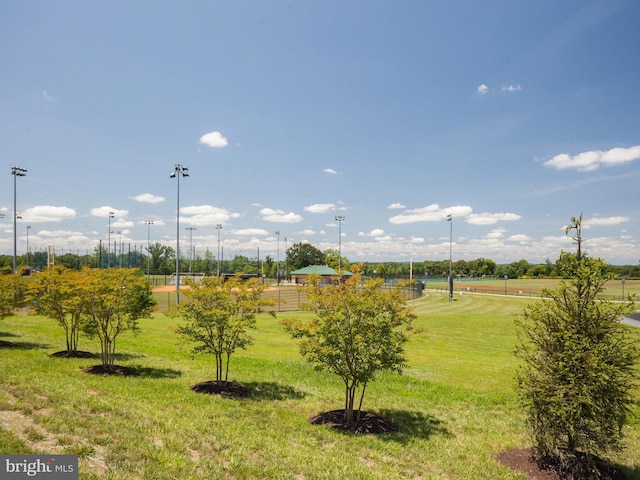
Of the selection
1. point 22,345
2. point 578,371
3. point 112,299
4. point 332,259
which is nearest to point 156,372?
point 112,299

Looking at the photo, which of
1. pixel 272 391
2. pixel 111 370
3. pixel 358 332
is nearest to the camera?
pixel 358 332

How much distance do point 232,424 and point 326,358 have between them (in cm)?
297

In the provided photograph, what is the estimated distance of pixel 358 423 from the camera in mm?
10844

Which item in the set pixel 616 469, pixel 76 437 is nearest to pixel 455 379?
pixel 616 469

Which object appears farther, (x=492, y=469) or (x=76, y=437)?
(x=492, y=469)

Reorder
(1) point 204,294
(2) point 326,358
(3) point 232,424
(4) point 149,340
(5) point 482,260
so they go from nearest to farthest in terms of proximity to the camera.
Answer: (3) point 232,424 < (2) point 326,358 < (1) point 204,294 < (4) point 149,340 < (5) point 482,260

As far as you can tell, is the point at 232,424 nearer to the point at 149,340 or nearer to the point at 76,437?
the point at 76,437

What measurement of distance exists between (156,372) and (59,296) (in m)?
6.16

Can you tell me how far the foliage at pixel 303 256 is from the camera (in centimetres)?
12506

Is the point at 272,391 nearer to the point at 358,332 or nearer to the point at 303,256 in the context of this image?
the point at 358,332

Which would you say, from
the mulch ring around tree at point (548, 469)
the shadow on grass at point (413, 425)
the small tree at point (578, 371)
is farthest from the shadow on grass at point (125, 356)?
the small tree at point (578, 371)

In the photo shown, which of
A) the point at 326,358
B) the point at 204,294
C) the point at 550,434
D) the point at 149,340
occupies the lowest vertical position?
the point at 149,340

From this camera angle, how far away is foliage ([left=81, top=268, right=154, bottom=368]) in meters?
14.7

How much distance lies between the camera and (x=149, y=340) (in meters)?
24.2
